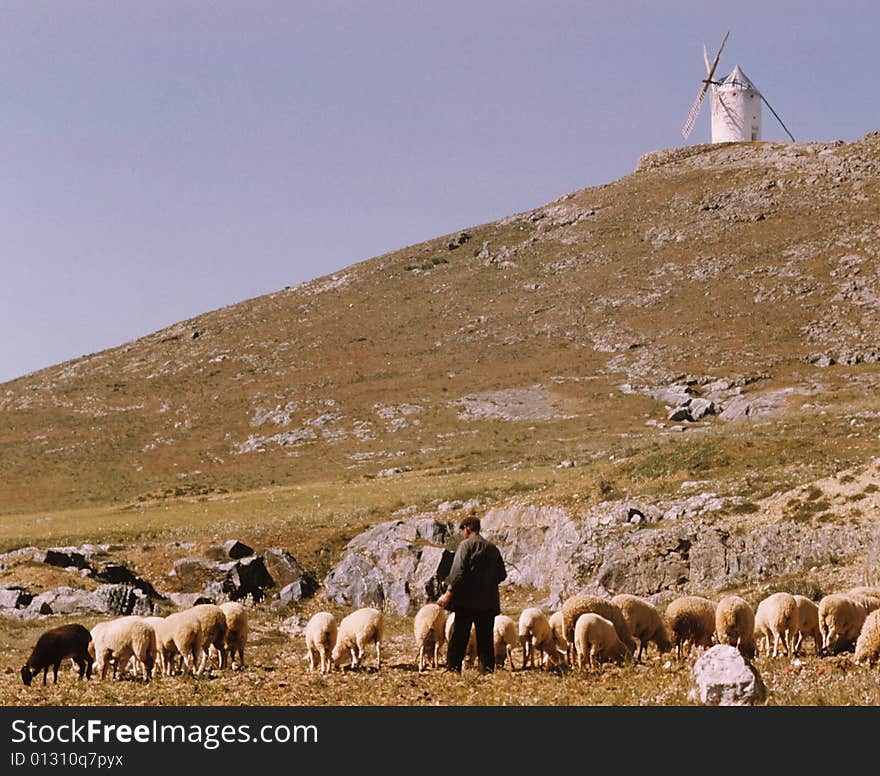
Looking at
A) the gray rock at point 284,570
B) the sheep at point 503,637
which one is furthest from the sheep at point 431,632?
the gray rock at point 284,570

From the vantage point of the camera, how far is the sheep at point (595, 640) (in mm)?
18734

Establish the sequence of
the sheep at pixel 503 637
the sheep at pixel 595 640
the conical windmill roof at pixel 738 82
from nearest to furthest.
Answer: the sheep at pixel 595 640, the sheep at pixel 503 637, the conical windmill roof at pixel 738 82

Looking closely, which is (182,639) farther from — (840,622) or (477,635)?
(840,622)

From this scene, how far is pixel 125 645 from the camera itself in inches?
786

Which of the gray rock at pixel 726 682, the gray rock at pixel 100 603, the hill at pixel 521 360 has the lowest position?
the gray rock at pixel 100 603

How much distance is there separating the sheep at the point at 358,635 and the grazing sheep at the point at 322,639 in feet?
0.61

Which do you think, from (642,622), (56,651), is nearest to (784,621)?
(642,622)

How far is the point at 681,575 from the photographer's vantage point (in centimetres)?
3312

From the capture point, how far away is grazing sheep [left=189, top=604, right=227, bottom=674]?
21000mm

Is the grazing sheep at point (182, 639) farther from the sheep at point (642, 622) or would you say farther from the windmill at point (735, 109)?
the windmill at point (735, 109)

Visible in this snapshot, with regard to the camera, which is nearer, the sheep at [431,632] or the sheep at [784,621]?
the sheep at [784,621]

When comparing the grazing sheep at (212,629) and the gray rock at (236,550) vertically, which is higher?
the gray rock at (236,550)

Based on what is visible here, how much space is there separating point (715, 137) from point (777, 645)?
170 meters

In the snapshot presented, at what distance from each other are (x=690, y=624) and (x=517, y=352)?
10451cm
